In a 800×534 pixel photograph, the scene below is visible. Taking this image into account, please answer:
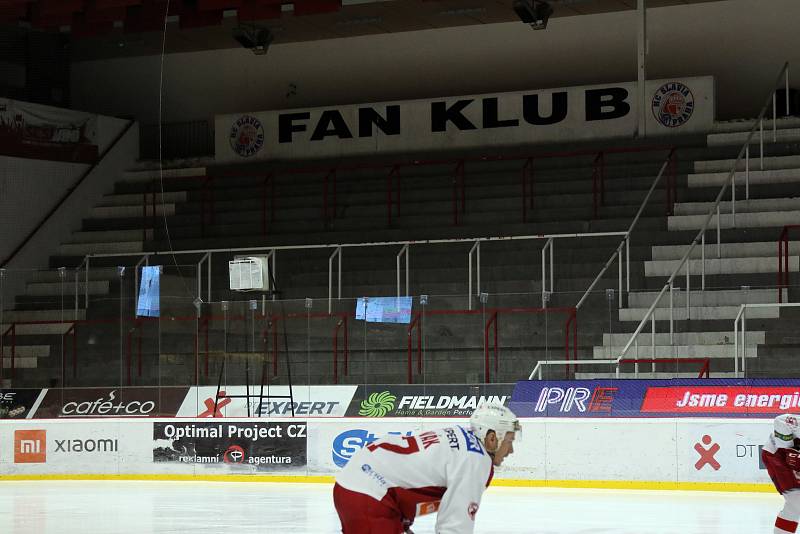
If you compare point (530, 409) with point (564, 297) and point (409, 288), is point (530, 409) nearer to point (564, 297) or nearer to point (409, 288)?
point (564, 297)

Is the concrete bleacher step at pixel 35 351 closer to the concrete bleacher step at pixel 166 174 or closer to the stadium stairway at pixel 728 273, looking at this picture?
the stadium stairway at pixel 728 273

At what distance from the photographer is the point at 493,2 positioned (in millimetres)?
21156

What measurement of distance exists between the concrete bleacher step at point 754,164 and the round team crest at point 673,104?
3.20ft

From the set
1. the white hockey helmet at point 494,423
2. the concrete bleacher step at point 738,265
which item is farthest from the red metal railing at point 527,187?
the white hockey helmet at point 494,423

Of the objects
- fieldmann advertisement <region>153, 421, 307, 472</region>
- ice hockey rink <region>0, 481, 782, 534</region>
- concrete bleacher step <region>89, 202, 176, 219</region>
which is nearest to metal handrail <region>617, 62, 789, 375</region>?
ice hockey rink <region>0, 481, 782, 534</region>

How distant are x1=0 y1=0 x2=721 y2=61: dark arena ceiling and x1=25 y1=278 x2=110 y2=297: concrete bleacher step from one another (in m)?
4.93

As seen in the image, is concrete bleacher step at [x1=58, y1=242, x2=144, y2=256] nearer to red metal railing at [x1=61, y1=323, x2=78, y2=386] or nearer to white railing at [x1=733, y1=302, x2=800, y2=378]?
red metal railing at [x1=61, y1=323, x2=78, y2=386]

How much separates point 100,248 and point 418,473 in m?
17.9

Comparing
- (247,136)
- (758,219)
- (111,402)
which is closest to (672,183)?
(758,219)

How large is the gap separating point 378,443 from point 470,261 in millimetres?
13381

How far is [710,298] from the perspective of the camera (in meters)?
15.8

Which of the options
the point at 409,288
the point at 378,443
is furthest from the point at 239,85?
the point at 378,443

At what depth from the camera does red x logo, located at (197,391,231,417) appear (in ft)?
52.3

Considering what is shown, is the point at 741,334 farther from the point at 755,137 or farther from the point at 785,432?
the point at 785,432
